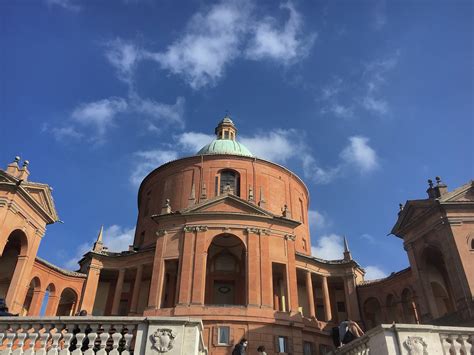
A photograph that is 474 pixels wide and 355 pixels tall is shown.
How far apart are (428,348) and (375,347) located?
1.14 metres

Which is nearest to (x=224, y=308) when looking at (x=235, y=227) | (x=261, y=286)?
(x=261, y=286)

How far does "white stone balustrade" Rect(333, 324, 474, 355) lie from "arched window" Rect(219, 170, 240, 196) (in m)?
25.0

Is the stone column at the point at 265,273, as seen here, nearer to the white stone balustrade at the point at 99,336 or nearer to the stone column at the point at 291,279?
the stone column at the point at 291,279

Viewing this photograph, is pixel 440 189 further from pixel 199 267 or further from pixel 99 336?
pixel 99 336

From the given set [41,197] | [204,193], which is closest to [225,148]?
[204,193]

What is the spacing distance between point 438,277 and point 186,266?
1549 cm

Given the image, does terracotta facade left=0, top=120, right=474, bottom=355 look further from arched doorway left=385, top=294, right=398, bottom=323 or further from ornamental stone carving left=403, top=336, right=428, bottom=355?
ornamental stone carving left=403, top=336, right=428, bottom=355

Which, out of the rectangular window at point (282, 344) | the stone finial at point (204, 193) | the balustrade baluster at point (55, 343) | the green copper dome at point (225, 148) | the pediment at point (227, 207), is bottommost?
the balustrade baluster at point (55, 343)

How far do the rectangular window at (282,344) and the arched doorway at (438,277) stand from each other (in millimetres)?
9363

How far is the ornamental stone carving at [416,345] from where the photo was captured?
28.9ft

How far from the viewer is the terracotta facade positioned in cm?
2275

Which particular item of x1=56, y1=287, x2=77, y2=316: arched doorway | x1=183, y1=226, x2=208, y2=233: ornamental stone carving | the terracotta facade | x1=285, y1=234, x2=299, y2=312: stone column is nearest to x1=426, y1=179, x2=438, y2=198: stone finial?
the terracotta facade

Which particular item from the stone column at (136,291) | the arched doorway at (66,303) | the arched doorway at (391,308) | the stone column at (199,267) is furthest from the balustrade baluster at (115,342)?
the arched doorway at (391,308)

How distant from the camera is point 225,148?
38688 mm
